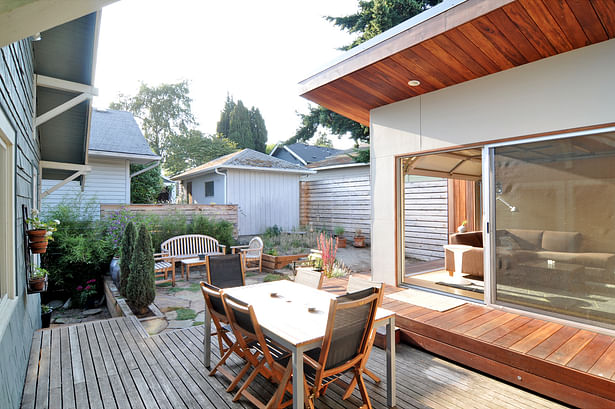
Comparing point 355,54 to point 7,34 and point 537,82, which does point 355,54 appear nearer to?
point 537,82

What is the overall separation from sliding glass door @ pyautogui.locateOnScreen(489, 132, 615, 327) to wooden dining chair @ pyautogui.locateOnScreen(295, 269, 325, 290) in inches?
80.7

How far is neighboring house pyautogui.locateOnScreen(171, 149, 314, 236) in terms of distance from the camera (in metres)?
11.4

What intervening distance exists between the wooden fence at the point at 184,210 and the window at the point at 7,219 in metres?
5.17

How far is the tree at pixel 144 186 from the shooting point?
1387cm

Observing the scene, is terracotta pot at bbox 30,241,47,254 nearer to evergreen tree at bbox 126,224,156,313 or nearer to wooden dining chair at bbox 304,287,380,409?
evergreen tree at bbox 126,224,156,313

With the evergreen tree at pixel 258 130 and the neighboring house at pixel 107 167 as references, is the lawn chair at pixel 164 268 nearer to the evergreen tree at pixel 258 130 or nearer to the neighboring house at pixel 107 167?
the neighboring house at pixel 107 167

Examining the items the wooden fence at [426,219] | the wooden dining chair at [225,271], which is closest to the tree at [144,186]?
the wooden fence at [426,219]

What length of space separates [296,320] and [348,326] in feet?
1.52

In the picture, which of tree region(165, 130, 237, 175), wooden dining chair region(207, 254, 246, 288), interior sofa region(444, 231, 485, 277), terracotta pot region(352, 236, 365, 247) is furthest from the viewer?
tree region(165, 130, 237, 175)

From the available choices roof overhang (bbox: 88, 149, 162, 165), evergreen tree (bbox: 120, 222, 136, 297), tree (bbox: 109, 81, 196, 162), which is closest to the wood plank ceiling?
evergreen tree (bbox: 120, 222, 136, 297)

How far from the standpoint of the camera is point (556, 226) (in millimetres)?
3338

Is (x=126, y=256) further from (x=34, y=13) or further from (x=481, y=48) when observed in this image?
(x=481, y=48)

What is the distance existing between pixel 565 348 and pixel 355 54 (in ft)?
12.1

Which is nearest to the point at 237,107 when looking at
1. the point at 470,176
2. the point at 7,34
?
the point at 470,176
